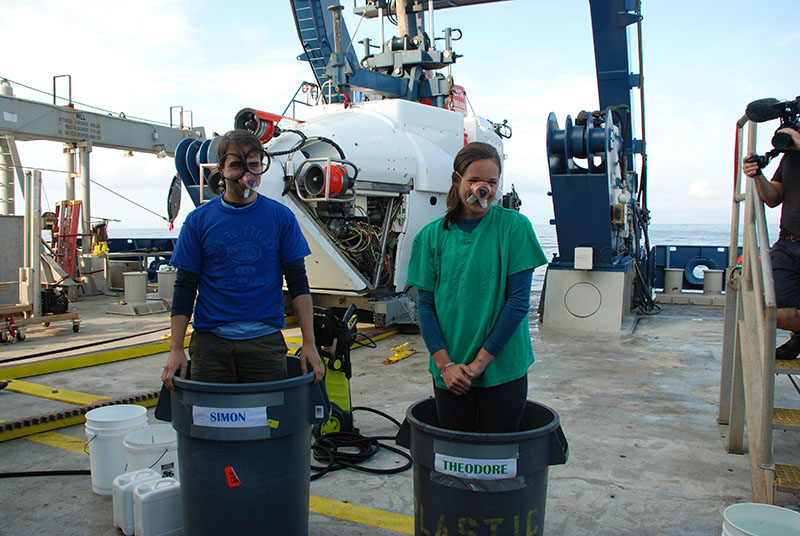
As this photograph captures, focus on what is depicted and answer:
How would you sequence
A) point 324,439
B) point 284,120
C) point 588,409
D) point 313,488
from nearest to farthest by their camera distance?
point 313,488
point 324,439
point 588,409
point 284,120

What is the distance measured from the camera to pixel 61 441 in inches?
171

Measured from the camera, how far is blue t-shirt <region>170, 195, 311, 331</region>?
110 inches

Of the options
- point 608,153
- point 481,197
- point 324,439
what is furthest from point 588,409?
point 608,153

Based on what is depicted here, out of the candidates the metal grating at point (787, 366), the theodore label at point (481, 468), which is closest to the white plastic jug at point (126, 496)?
the theodore label at point (481, 468)

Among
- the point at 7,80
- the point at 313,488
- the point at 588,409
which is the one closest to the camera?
the point at 313,488

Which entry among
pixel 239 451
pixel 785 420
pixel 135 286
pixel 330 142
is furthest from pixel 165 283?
pixel 785 420

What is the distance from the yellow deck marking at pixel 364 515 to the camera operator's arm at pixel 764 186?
2.61 m

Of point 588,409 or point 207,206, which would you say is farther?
point 588,409

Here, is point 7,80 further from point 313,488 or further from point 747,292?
point 747,292

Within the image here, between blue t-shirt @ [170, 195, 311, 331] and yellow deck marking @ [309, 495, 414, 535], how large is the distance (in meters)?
1.11

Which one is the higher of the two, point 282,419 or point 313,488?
point 282,419

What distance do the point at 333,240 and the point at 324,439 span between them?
138 inches

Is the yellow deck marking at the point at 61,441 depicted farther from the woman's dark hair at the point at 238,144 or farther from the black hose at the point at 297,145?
the black hose at the point at 297,145

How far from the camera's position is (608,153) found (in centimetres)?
799
